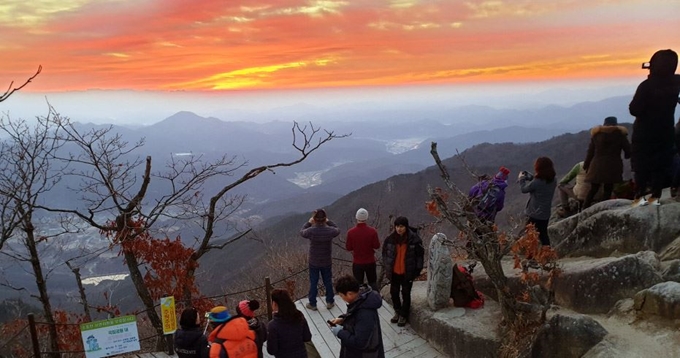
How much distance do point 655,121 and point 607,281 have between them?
99.1 inches

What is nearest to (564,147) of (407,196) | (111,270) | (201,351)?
(407,196)

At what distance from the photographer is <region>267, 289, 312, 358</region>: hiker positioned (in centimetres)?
462

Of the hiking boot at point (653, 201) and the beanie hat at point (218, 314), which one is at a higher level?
the beanie hat at point (218, 314)

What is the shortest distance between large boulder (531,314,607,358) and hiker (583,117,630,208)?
3.83 m

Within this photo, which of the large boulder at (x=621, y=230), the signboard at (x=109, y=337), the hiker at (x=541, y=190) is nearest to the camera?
the signboard at (x=109, y=337)

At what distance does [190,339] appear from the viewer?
4.82m

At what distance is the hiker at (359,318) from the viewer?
4328mm

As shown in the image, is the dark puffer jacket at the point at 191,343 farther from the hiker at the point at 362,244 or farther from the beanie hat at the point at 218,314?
the hiker at the point at 362,244

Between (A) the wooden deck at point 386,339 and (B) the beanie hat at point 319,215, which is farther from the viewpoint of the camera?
(B) the beanie hat at point 319,215

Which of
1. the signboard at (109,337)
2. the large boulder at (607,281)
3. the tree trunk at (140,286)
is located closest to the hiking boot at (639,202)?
the large boulder at (607,281)

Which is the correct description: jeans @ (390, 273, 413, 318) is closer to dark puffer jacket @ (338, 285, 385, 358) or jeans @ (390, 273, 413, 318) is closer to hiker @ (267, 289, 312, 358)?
dark puffer jacket @ (338, 285, 385, 358)

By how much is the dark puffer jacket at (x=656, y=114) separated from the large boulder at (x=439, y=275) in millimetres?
3349

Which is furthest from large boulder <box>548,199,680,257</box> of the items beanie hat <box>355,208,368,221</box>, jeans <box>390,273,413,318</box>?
beanie hat <box>355,208,368,221</box>

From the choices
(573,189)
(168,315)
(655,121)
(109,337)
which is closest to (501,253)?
(655,121)
